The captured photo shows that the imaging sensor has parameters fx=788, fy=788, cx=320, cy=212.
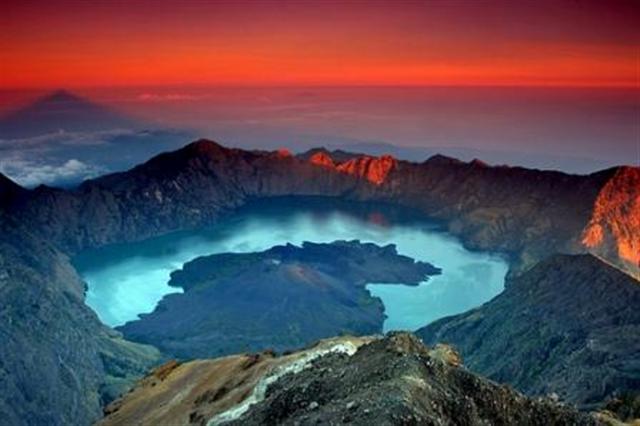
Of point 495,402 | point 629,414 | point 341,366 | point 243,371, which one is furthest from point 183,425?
point 629,414

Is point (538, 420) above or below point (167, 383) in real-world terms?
above

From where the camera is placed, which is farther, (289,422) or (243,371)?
(243,371)

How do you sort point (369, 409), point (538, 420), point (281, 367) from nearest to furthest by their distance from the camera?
point (369, 409) → point (538, 420) → point (281, 367)

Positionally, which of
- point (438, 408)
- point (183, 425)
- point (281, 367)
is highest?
point (438, 408)

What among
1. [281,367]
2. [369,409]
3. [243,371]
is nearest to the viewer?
[369,409]

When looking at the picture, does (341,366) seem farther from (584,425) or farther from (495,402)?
(584,425)

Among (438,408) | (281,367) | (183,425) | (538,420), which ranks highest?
(438,408)

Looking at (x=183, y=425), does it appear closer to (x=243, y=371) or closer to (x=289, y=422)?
(x=243, y=371)

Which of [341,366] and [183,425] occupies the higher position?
[341,366]

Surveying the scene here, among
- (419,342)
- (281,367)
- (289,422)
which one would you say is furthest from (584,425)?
(281,367)
